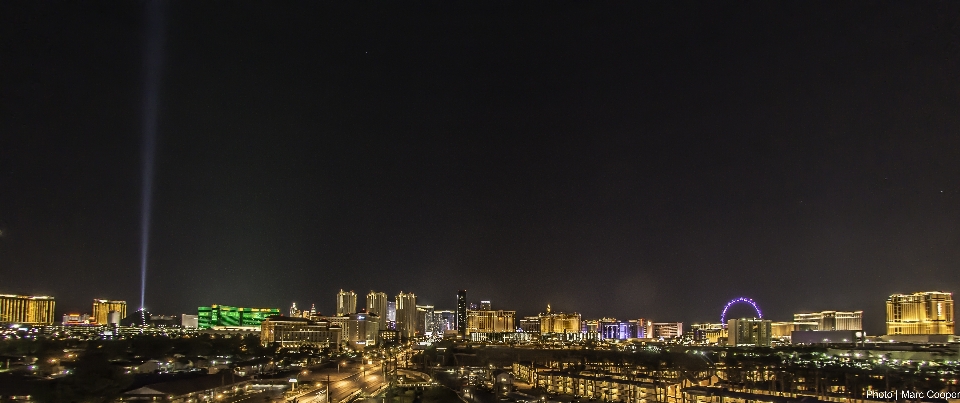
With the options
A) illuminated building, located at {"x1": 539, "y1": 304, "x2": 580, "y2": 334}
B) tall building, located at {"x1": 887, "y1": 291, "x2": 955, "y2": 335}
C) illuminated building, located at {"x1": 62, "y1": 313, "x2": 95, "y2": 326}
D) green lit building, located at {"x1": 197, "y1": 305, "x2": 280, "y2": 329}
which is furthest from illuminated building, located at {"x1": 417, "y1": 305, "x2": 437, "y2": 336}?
tall building, located at {"x1": 887, "y1": 291, "x2": 955, "y2": 335}

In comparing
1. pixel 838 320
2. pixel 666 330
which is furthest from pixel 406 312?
pixel 838 320

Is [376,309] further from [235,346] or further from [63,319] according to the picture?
[235,346]

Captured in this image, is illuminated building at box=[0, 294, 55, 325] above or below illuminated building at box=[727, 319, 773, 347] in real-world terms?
above

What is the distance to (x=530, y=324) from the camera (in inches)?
2992

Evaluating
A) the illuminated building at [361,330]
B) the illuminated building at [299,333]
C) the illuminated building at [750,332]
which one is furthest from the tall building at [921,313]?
the illuminated building at [299,333]

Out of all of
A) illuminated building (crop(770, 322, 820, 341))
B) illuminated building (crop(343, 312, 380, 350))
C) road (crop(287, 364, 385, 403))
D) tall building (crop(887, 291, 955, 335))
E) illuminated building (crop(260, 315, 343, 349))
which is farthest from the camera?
illuminated building (crop(770, 322, 820, 341))

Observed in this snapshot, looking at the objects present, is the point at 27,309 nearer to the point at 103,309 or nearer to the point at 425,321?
the point at 103,309

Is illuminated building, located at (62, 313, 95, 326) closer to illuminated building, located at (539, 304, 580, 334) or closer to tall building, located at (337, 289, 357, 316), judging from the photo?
tall building, located at (337, 289, 357, 316)

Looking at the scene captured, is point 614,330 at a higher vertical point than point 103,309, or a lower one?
lower

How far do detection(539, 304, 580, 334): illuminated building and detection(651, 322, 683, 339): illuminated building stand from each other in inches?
351

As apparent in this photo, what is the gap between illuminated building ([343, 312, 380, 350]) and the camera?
47.9 meters

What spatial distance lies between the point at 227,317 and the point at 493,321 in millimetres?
29704

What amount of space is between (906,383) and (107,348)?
76.2 feet

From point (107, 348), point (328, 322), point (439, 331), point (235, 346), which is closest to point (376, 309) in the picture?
point (439, 331)
